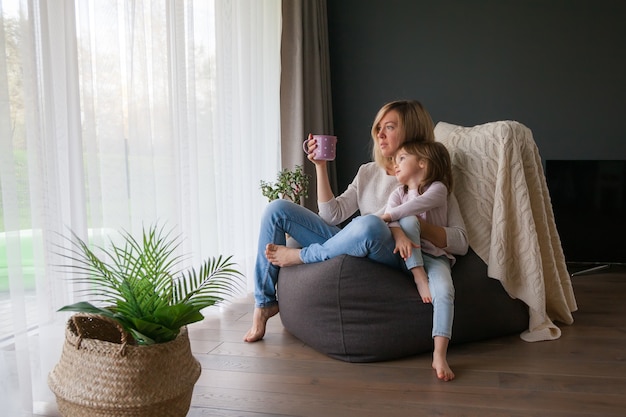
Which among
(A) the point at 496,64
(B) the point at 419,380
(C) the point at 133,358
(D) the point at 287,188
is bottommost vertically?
(B) the point at 419,380

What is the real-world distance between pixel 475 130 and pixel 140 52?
145 cm

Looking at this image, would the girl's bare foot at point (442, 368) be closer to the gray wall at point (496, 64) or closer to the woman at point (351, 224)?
the woman at point (351, 224)

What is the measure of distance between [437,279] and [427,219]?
0.31 meters

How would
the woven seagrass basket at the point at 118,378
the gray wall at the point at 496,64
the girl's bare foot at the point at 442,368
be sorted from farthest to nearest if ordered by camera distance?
the gray wall at the point at 496,64
the girl's bare foot at the point at 442,368
the woven seagrass basket at the point at 118,378

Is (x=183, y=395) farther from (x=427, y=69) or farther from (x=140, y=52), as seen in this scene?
(x=427, y=69)

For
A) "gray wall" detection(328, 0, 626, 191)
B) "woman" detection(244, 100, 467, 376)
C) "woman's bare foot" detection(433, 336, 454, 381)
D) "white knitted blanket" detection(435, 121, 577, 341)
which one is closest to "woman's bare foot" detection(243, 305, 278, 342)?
"woman" detection(244, 100, 467, 376)

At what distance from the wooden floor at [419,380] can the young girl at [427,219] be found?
0.16 meters

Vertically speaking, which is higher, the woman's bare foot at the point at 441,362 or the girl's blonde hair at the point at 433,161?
the girl's blonde hair at the point at 433,161

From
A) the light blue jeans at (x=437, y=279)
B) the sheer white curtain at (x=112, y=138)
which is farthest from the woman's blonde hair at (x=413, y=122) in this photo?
the sheer white curtain at (x=112, y=138)

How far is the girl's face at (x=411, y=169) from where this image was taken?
7.37 ft

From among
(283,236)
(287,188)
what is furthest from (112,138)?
(287,188)

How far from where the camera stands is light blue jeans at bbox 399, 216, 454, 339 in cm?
194

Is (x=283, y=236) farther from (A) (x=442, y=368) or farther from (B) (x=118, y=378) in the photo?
(B) (x=118, y=378)

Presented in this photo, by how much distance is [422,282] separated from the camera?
6.64ft
